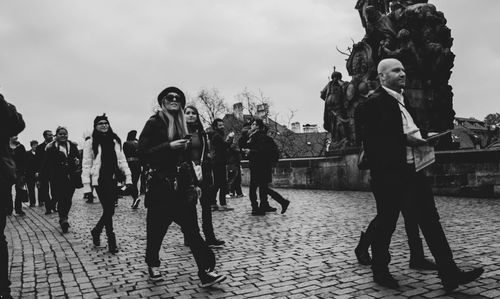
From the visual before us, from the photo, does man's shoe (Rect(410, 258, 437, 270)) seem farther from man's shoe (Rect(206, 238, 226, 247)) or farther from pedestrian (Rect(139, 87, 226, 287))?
man's shoe (Rect(206, 238, 226, 247))

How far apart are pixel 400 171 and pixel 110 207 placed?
4025 mm

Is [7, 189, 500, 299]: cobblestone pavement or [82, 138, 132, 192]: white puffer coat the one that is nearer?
[7, 189, 500, 299]: cobblestone pavement

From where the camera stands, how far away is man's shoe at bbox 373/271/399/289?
12.9 ft

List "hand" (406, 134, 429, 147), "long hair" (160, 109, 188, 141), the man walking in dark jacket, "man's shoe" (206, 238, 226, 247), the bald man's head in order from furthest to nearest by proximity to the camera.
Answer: the man walking in dark jacket, "man's shoe" (206, 238, 226, 247), "long hair" (160, 109, 188, 141), the bald man's head, "hand" (406, 134, 429, 147)

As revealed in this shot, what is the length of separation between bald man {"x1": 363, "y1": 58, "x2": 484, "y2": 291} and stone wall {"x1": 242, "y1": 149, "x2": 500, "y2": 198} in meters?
7.54

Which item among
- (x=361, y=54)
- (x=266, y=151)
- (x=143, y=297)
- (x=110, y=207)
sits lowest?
(x=143, y=297)

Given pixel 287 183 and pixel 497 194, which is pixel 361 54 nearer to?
pixel 287 183

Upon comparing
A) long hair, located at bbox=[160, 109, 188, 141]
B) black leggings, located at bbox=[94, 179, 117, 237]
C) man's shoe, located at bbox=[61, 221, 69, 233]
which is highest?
long hair, located at bbox=[160, 109, 188, 141]

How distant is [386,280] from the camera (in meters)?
3.96

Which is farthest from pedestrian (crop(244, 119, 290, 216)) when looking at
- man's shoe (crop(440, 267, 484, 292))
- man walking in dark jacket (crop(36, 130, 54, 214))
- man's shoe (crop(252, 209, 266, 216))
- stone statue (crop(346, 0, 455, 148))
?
stone statue (crop(346, 0, 455, 148))

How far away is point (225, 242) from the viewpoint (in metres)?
6.41

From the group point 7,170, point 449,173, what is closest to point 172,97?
point 7,170

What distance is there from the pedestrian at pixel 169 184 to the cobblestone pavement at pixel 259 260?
329 millimetres

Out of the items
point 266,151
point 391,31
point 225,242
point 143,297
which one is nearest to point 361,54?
point 391,31
